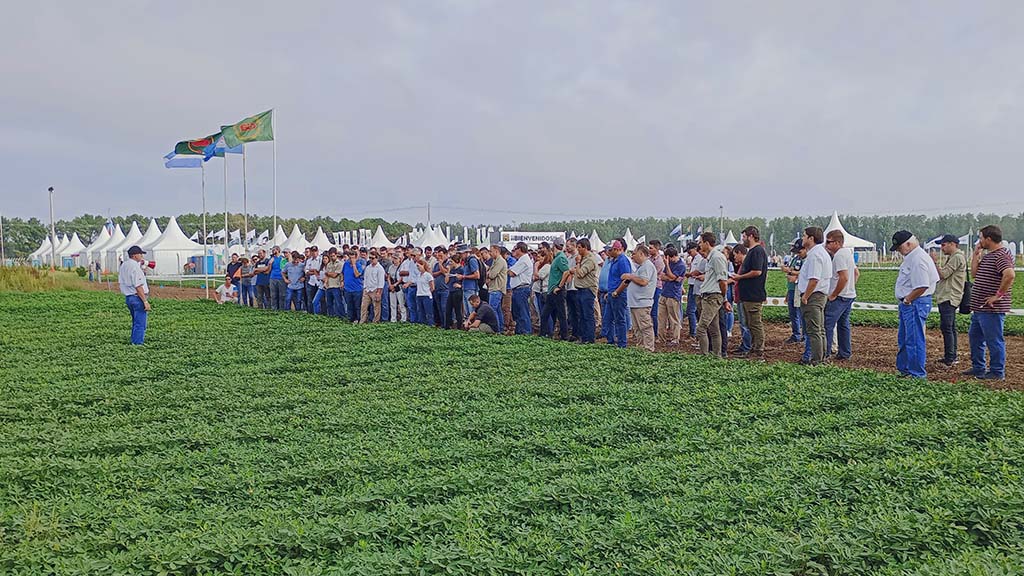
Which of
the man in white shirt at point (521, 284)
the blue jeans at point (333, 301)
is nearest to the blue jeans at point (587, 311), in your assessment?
the man in white shirt at point (521, 284)

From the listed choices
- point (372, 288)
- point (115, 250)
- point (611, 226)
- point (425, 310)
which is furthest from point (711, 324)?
point (611, 226)

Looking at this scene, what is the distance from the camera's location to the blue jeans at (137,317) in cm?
1361

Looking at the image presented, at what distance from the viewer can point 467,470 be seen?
18.0ft

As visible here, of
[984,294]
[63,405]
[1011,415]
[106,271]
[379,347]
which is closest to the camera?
[1011,415]

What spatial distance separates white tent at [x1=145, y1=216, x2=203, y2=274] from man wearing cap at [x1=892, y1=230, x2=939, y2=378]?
46.2m

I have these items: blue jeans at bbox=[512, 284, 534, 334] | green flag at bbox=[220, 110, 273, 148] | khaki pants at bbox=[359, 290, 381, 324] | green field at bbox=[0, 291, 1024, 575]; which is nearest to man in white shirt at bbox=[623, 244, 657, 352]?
green field at bbox=[0, 291, 1024, 575]

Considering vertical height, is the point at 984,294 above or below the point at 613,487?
above

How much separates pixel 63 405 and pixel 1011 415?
9.25 metres

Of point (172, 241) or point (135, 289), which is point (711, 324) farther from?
point (172, 241)

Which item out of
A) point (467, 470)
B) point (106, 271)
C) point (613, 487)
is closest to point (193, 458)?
point (467, 470)

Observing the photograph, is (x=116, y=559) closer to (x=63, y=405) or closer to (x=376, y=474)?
(x=376, y=474)

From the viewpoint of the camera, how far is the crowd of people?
9.12 metres

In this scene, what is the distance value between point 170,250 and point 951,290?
4624 centimetres

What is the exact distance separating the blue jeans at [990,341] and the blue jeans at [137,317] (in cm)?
1300
